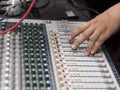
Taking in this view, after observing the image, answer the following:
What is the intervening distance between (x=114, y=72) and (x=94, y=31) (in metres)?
0.19

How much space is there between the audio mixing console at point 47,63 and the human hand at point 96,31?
23mm

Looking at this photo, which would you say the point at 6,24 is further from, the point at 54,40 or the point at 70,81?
the point at 70,81

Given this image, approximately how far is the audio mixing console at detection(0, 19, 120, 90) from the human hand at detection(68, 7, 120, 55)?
23mm

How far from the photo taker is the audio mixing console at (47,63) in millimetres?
757

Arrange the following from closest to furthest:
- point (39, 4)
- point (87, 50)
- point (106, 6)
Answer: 1. point (87, 50)
2. point (39, 4)
3. point (106, 6)

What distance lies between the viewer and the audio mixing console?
76cm

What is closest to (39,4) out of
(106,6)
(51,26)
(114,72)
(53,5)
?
(53,5)

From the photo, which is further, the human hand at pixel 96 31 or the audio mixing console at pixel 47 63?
the human hand at pixel 96 31

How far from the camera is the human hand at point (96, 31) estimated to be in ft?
3.03

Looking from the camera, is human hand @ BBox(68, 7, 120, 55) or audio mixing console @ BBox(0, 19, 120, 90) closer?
audio mixing console @ BBox(0, 19, 120, 90)

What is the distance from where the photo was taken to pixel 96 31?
0.98m

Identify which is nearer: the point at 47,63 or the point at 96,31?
the point at 47,63

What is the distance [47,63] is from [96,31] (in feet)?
0.82

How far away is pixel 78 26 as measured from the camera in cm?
103
